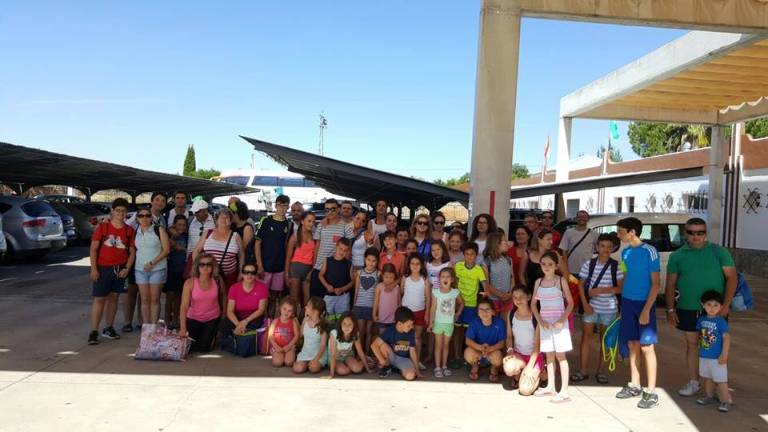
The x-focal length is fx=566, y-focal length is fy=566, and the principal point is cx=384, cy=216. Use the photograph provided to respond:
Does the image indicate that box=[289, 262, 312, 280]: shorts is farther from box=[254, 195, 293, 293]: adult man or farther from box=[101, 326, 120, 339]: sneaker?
box=[101, 326, 120, 339]: sneaker

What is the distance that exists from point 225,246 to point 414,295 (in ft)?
7.19

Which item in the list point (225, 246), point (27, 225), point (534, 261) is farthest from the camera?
point (27, 225)

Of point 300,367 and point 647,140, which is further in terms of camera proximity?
point 647,140

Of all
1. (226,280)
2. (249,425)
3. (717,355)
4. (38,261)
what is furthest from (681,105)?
(38,261)

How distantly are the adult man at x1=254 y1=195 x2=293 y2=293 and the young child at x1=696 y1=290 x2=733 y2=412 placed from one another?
4.22 m

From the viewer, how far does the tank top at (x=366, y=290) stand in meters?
5.82

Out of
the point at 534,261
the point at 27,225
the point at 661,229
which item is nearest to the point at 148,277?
the point at 534,261

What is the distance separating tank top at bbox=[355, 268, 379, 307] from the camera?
229 inches

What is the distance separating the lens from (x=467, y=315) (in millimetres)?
5629

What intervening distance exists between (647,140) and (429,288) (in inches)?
1845

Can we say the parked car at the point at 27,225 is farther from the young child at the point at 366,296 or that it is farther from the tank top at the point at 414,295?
the tank top at the point at 414,295

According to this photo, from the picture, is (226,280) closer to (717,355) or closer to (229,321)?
(229,321)

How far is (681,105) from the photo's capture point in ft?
52.0

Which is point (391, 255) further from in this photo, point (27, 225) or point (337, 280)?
point (27, 225)
